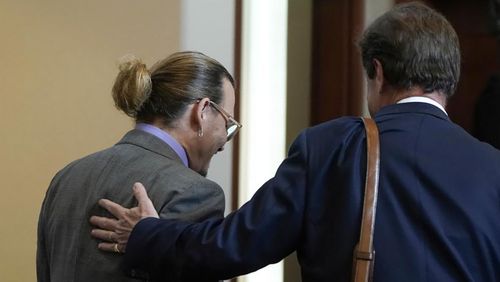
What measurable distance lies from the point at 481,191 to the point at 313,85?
7.32 feet

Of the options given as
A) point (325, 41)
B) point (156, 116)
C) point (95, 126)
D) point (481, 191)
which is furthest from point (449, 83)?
point (325, 41)

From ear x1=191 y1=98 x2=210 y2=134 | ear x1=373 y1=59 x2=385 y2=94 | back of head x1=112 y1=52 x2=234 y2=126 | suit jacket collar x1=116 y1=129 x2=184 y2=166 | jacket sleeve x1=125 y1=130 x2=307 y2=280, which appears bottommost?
jacket sleeve x1=125 y1=130 x2=307 y2=280

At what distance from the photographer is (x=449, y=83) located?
1.61 meters

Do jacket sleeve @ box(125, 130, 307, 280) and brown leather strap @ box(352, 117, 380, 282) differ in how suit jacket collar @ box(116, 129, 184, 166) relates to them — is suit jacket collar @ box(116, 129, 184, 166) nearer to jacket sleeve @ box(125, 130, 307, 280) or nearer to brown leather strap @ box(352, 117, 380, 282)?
jacket sleeve @ box(125, 130, 307, 280)

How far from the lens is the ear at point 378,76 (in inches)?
63.5

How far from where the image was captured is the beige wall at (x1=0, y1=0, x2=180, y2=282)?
2994 mm

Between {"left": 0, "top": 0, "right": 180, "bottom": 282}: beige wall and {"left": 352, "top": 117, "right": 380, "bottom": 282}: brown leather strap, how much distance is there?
5.15 ft

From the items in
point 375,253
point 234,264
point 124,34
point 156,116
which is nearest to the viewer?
point 375,253

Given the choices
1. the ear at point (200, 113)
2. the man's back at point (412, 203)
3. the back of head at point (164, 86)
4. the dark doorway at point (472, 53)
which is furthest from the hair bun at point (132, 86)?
the dark doorway at point (472, 53)

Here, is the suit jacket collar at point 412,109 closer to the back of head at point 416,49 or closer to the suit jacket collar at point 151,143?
the back of head at point 416,49

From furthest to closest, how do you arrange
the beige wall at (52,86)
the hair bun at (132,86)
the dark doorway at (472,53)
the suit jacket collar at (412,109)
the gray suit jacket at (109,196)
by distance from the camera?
the dark doorway at (472,53), the beige wall at (52,86), the hair bun at (132,86), the gray suit jacket at (109,196), the suit jacket collar at (412,109)

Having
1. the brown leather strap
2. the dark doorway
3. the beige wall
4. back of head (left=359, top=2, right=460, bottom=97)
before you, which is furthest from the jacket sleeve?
the dark doorway

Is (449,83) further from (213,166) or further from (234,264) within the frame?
(213,166)

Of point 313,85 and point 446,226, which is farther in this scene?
point 313,85
